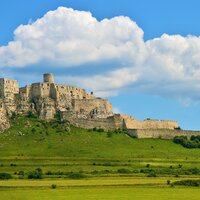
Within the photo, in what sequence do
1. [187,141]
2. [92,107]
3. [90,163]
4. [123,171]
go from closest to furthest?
[123,171] → [90,163] → [187,141] → [92,107]

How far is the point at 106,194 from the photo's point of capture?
67.8 meters

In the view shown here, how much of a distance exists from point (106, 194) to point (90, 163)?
1797 inches

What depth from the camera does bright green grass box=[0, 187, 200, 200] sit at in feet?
211

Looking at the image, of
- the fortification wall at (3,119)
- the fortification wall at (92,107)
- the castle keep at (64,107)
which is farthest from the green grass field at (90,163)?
the fortification wall at (92,107)

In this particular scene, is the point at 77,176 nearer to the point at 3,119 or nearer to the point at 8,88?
the point at 3,119

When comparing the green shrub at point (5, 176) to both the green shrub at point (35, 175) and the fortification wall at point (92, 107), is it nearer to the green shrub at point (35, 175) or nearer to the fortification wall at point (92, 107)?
the green shrub at point (35, 175)

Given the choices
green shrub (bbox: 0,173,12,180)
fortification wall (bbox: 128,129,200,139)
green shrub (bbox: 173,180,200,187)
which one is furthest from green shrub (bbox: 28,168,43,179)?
fortification wall (bbox: 128,129,200,139)

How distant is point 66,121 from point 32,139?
533 inches

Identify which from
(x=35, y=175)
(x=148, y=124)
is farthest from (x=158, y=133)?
(x=35, y=175)

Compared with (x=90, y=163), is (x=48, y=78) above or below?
above

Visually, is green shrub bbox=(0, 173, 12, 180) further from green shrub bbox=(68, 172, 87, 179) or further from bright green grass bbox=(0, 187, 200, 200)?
bright green grass bbox=(0, 187, 200, 200)

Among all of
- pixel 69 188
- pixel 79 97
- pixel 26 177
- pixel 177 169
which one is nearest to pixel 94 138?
pixel 79 97

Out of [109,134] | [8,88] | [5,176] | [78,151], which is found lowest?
[5,176]

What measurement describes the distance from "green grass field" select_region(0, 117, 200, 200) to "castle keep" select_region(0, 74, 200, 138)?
3.56 metres
